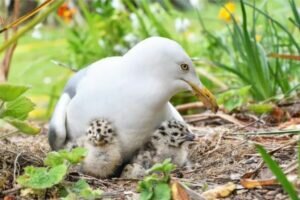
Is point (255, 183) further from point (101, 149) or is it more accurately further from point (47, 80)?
point (47, 80)

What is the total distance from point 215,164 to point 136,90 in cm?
45

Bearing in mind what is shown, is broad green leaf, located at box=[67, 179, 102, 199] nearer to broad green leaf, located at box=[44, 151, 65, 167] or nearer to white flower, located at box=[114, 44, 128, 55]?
broad green leaf, located at box=[44, 151, 65, 167]

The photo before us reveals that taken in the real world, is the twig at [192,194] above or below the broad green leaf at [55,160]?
below

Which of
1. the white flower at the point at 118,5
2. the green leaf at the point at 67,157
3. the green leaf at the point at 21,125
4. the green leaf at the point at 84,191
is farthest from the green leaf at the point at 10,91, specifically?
the white flower at the point at 118,5

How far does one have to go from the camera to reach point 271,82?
4309mm

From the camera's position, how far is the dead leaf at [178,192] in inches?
99.2

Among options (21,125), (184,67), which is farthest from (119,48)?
(21,125)

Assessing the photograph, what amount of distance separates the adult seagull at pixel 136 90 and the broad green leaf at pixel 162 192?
0.44m

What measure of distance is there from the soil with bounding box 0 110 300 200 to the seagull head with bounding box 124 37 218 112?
0.29 m

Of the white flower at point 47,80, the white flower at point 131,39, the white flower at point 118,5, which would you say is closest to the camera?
the white flower at point 131,39

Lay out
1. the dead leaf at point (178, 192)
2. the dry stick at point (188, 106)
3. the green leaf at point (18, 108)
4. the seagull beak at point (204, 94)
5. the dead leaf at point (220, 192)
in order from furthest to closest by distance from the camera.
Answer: the dry stick at point (188, 106) < the seagull beak at point (204, 94) < the green leaf at point (18, 108) < the dead leaf at point (220, 192) < the dead leaf at point (178, 192)

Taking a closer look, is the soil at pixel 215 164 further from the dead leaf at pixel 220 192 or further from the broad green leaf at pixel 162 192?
the broad green leaf at pixel 162 192

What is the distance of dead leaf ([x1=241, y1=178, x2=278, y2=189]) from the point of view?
267cm

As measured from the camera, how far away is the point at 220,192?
2.65 metres
